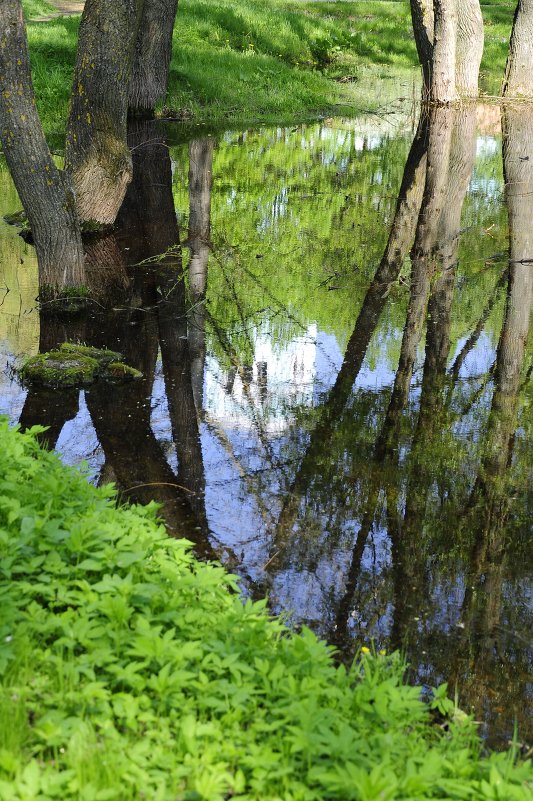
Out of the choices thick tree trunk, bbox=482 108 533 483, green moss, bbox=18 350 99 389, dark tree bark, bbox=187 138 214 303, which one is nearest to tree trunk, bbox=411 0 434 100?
thick tree trunk, bbox=482 108 533 483

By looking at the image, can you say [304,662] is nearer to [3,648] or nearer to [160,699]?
[160,699]

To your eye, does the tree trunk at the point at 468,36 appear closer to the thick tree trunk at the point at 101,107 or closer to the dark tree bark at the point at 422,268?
the dark tree bark at the point at 422,268

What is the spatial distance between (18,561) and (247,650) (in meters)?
1.04

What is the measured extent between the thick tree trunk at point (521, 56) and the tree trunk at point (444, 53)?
1690mm

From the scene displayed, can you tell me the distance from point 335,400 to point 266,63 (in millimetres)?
18327

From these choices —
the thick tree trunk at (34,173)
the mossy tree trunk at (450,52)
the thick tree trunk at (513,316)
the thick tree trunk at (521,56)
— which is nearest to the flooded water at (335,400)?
the thick tree trunk at (513,316)

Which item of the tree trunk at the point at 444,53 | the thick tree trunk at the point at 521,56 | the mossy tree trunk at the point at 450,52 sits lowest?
the tree trunk at the point at 444,53

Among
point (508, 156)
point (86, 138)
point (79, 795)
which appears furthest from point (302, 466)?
point (508, 156)

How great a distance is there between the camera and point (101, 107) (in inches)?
417

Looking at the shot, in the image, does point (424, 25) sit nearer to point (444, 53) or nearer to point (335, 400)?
point (444, 53)

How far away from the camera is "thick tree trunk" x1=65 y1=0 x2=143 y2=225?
1016cm

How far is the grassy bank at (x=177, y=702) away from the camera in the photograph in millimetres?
2789

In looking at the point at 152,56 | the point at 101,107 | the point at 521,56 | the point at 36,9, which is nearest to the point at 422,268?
the point at 101,107

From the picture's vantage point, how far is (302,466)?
5941 millimetres
